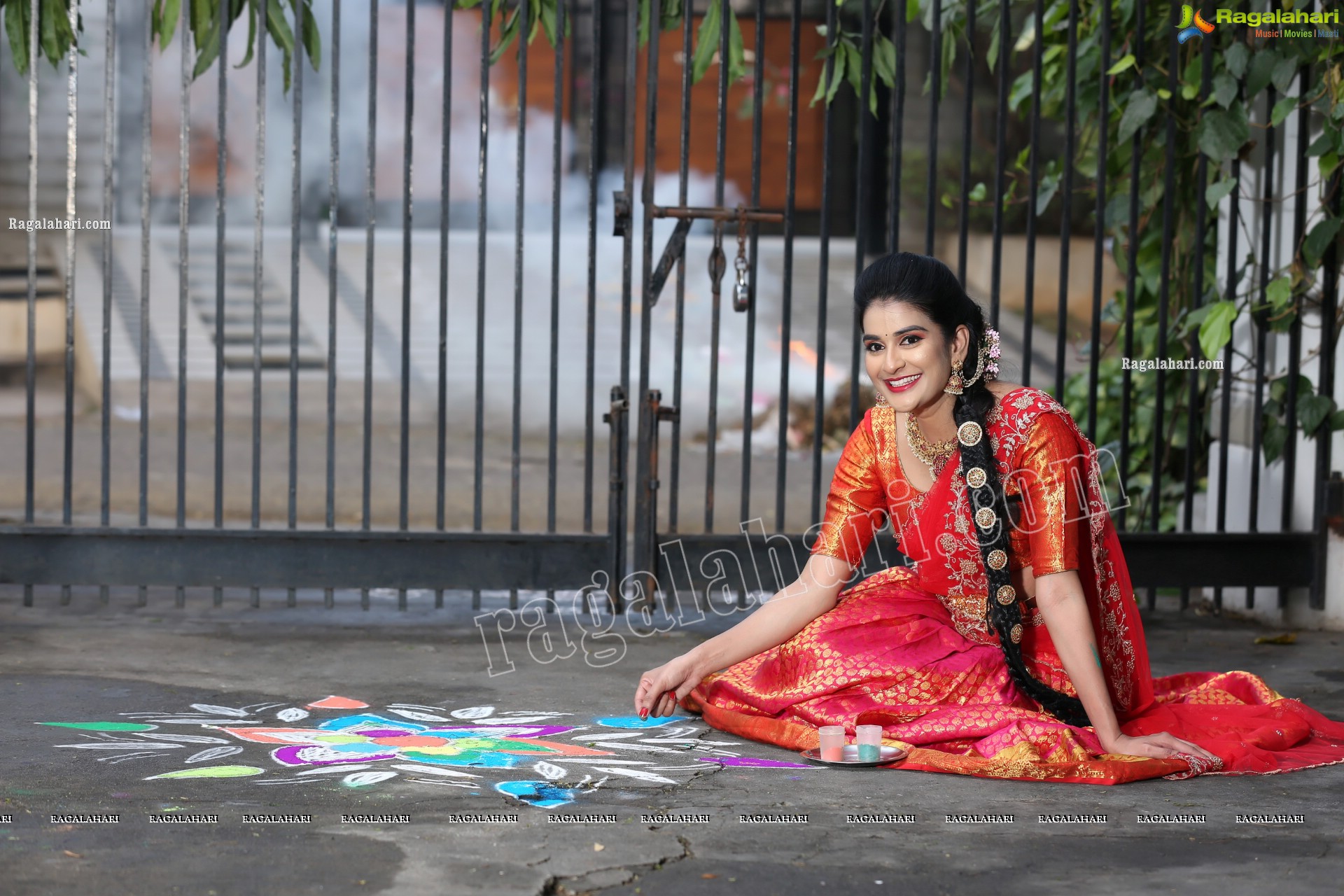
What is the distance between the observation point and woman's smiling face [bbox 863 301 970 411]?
299 centimetres

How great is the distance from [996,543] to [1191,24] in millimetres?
2422

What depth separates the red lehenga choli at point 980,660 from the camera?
2924 millimetres

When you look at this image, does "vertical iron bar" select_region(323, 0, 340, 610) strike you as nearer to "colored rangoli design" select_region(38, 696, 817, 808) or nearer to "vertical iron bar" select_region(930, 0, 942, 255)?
"colored rangoli design" select_region(38, 696, 817, 808)

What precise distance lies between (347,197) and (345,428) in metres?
5.44

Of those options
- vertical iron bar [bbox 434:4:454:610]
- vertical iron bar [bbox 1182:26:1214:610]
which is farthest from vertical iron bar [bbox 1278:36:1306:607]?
vertical iron bar [bbox 434:4:454:610]

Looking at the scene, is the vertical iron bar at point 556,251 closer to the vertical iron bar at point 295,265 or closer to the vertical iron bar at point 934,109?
the vertical iron bar at point 295,265

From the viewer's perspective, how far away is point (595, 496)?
827 cm

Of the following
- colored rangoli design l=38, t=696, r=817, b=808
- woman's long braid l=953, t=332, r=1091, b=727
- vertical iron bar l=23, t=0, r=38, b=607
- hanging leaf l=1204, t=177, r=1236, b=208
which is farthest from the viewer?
hanging leaf l=1204, t=177, r=1236, b=208

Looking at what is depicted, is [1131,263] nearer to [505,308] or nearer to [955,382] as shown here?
[955,382]

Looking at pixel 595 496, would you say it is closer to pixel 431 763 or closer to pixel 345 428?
pixel 345 428

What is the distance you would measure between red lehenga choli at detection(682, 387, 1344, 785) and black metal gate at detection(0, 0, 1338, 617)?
2.56 ft

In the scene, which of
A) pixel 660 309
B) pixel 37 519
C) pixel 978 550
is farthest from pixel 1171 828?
pixel 660 309

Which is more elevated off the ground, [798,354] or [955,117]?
[955,117]

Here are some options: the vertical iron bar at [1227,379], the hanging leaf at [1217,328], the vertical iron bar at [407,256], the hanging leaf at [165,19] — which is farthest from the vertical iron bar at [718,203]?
the hanging leaf at [165,19]
